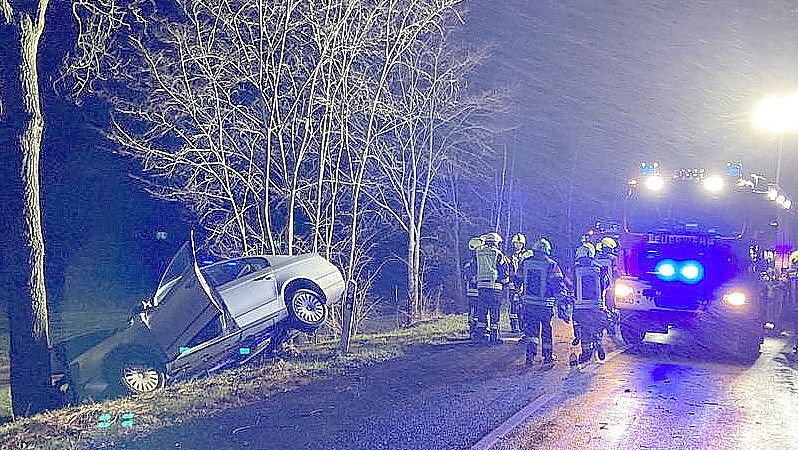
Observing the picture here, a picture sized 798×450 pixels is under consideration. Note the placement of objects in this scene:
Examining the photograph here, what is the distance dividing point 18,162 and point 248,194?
14.5ft

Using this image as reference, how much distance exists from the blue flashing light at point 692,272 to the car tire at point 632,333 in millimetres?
972

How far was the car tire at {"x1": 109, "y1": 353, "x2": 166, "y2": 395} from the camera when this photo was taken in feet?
27.9

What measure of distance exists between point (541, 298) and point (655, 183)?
153 inches

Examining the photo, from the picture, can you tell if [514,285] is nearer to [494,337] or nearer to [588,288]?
[494,337]

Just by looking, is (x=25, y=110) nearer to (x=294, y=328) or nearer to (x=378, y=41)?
(x=294, y=328)

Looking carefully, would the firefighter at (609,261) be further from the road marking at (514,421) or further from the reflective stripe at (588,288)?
the road marking at (514,421)

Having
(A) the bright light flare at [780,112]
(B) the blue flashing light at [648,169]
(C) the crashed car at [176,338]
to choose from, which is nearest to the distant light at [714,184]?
(B) the blue flashing light at [648,169]

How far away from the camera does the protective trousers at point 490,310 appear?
39.4ft

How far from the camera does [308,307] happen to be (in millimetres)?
10219

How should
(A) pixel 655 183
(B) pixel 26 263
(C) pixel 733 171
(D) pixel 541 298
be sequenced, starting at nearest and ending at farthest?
(B) pixel 26 263 < (D) pixel 541 298 < (A) pixel 655 183 < (C) pixel 733 171

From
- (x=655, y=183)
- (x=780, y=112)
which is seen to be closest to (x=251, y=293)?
(x=655, y=183)

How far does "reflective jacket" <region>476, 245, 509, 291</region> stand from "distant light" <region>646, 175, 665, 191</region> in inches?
112

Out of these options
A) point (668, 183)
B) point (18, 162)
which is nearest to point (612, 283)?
point (668, 183)

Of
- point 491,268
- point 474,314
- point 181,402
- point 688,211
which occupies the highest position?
point 688,211
